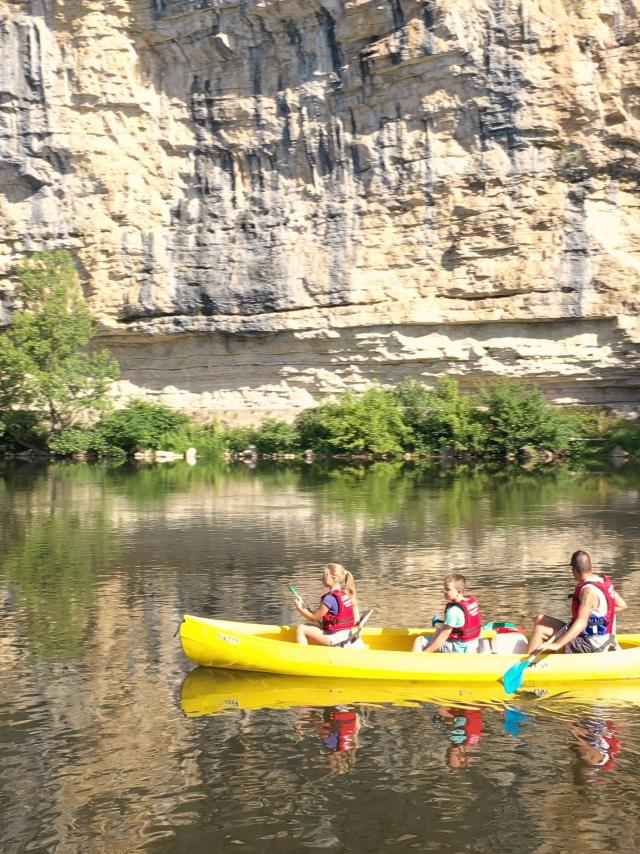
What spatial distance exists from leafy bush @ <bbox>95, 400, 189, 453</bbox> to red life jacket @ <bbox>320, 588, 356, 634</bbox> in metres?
31.2

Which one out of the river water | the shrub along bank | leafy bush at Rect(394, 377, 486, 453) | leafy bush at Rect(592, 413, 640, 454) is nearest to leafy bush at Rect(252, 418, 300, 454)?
the shrub along bank

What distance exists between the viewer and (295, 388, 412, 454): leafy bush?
39.3 m

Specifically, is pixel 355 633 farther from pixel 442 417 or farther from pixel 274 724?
pixel 442 417

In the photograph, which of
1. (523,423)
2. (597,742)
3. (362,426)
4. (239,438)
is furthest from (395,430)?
(597,742)

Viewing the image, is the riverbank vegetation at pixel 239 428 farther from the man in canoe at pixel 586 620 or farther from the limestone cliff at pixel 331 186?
the man in canoe at pixel 586 620

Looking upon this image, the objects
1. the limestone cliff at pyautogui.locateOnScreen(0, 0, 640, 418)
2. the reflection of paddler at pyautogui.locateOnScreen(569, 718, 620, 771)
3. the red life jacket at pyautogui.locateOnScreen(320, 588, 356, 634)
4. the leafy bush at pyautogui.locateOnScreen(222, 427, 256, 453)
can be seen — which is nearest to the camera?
the reflection of paddler at pyautogui.locateOnScreen(569, 718, 620, 771)

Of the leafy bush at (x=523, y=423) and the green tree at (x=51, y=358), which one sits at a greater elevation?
the green tree at (x=51, y=358)

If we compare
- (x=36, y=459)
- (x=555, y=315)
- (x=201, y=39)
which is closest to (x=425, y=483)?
(x=555, y=315)

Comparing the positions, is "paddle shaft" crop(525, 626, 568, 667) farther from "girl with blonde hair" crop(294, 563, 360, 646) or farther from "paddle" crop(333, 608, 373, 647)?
"girl with blonde hair" crop(294, 563, 360, 646)

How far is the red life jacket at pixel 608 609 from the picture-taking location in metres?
10.3

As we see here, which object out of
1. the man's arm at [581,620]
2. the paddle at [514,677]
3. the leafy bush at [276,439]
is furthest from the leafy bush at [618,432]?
the paddle at [514,677]

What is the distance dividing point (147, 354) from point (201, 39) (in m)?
13.4

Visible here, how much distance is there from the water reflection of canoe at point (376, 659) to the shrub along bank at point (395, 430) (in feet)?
89.4

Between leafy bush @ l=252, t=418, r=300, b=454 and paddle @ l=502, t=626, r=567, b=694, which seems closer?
paddle @ l=502, t=626, r=567, b=694
